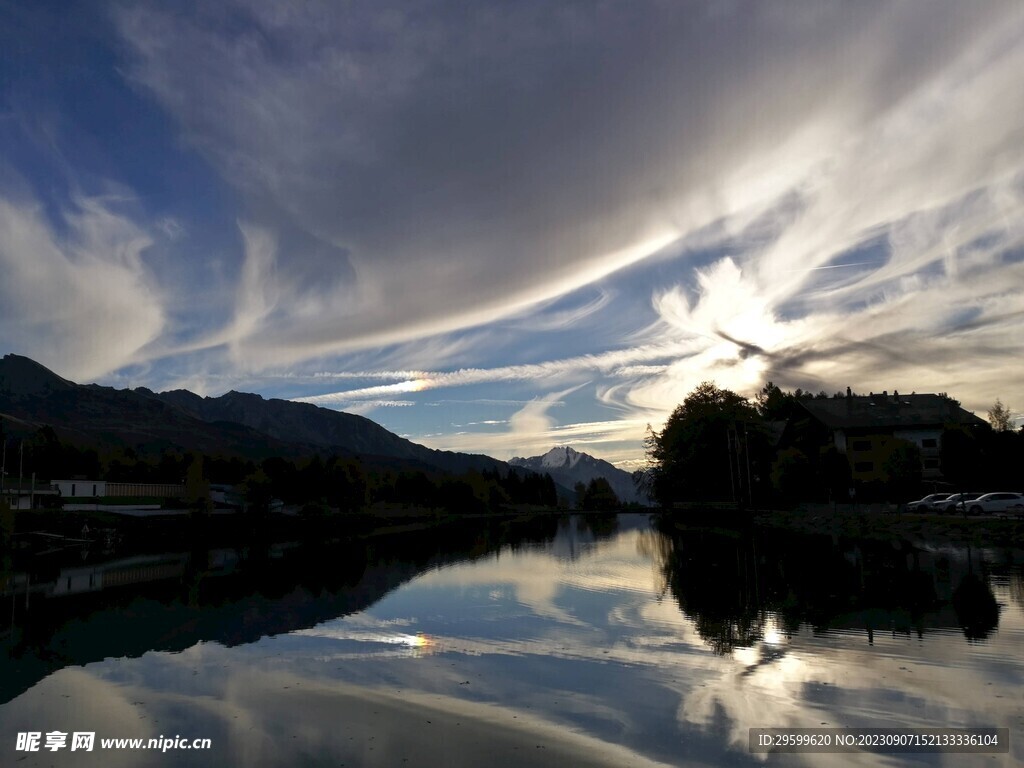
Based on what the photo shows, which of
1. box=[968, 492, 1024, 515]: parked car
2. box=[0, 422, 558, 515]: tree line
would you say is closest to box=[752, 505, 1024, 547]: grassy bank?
box=[968, 492, 1024, 515]: parked car

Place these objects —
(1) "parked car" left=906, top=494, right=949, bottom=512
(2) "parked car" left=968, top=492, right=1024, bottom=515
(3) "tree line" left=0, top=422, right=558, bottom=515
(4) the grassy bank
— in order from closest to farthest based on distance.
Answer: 1. (4) the grassy bank
2. (2) "parked car" left=968, top=492, right=1024, bottom=515
3. (1) "parked car" left=906, top=494, right=949, bottom=512
4. (3) "tree line" left=0, top=422, right=558, bottom=515

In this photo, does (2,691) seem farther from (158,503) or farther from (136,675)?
(158,503)

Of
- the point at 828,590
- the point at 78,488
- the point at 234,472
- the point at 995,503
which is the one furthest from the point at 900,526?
the point at 234,472

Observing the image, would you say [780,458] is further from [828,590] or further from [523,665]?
[523,665]

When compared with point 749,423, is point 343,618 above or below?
below

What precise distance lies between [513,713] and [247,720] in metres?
5.22

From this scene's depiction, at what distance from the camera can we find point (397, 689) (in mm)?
16391

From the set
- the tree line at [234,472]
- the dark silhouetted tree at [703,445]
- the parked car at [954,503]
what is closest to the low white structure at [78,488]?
the tree line at [234,472]

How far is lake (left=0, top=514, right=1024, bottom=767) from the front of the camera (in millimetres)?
12641

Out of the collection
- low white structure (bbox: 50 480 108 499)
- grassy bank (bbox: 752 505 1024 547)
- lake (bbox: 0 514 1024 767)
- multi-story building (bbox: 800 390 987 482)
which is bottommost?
lake (bbox: 0 514 1024 767)

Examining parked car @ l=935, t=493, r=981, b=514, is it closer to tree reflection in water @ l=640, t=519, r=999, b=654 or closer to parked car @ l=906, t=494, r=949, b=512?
parked car @ l=906, t=494, r=949, b=512

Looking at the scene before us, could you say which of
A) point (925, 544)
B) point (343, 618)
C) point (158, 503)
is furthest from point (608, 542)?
point (158, 503)

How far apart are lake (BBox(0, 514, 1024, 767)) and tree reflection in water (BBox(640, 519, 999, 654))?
0.54ft

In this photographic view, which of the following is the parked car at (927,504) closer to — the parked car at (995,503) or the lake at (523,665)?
the parked car at (995,503)
